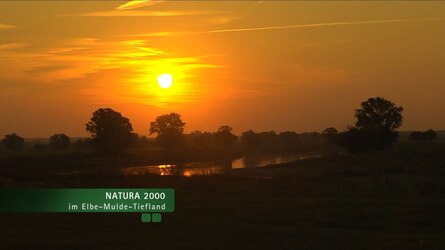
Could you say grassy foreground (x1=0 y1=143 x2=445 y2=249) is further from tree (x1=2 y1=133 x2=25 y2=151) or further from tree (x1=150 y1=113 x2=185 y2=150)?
tree (x1=2 y1=133 x2=25 y2=151)

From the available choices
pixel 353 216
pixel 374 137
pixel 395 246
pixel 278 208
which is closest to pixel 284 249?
pixel 395 246

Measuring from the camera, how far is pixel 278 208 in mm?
25844

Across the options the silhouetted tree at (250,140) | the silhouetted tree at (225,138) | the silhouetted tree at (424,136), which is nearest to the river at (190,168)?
the silhouetted tree at (225,138)

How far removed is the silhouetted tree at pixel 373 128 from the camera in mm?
92250

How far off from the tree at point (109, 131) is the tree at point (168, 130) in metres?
19.7

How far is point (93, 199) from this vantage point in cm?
1794

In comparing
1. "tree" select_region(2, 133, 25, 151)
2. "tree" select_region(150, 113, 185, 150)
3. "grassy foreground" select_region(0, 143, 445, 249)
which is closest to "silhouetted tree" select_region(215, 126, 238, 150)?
"tree" select_region(150, 113, 185, 150)

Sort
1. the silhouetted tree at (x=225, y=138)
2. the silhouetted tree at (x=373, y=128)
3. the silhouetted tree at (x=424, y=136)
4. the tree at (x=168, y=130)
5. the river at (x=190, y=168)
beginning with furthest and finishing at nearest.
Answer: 1. the silhouetted tree at (x=424, y=136)
2. the silhouetted tree at (x=225, y=138)
3. the tree at (x=168, y=130)
4. the silhouetted tree at (x=373, y=128)
5. the river at (x=190, y=168)

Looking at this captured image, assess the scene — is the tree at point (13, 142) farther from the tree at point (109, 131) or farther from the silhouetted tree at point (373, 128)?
the silhouetted tree at point (373, 128)

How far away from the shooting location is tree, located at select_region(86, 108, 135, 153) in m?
95.9

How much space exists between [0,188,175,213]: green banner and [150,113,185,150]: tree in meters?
99.1

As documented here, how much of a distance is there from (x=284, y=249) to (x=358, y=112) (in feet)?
284

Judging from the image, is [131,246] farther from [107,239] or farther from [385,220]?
[385,220]

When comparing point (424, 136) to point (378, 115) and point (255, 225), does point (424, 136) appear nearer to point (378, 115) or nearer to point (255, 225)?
point (378, 115)
